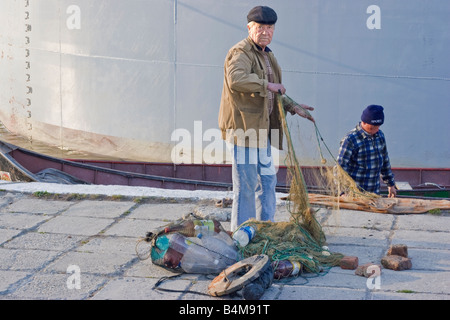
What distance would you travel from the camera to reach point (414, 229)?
5.71 m

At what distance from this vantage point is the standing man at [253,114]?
477 centimetres

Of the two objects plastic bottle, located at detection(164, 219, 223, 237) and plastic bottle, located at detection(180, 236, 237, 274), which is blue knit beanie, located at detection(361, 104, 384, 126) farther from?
plastic bottle, located at detection(180, 236, 237, 274)

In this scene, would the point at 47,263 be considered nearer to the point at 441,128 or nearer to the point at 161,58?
the point at 161,58

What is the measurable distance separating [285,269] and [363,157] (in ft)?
7.15

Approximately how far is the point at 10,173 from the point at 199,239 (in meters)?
5.65

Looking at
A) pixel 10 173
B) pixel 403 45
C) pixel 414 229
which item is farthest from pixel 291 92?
pixel 414 229

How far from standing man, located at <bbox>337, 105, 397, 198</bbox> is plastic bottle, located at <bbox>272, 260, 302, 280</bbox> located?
198cm

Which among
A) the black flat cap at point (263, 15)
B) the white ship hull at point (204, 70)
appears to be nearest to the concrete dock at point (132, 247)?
the black flat cap at point (263, 15)

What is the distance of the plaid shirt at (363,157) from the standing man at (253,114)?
117 centimetres

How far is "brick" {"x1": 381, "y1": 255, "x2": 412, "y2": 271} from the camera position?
4.57m

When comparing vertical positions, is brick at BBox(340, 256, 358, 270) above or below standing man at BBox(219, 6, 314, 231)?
below
